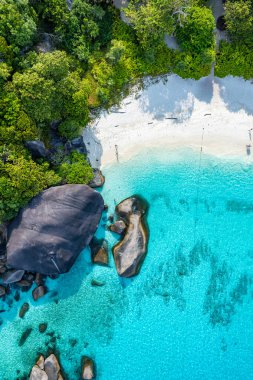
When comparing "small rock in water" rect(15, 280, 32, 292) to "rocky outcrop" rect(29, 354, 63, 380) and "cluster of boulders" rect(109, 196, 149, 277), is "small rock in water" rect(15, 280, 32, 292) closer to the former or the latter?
"rocky outcrop" rect(29, 354, 63, 380)

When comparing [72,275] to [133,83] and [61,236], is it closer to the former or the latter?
[61,236]

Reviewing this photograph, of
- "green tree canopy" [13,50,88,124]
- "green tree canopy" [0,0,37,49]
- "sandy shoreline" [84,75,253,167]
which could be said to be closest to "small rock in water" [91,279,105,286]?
"sandy shoreline" [84,75,253,167]

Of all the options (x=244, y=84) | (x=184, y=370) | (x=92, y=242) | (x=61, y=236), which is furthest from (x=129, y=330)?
(x=244, y=84)

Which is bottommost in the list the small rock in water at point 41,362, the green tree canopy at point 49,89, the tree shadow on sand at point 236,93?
the small rock in water at point 41,362

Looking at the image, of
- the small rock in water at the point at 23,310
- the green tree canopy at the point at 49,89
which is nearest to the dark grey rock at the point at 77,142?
the green tree canopy at the point at 49,89

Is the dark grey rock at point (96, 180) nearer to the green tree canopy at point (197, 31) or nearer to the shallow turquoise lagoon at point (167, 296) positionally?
the shallow turquoise lagoon at point (167, 296)

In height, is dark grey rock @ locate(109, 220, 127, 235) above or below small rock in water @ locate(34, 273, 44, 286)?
above

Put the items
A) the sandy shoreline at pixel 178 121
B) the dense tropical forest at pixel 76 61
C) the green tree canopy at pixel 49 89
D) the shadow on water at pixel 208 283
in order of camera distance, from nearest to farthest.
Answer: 1. the green tree canopy at pixel 49 89
2. the dense tropical forest at pixel 76 61
3. the shadow on water at pixel 208 283
4. the sandy shoreline at pixel 178 121
